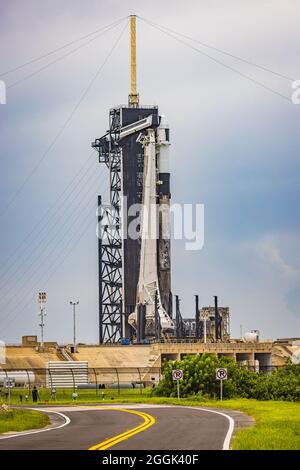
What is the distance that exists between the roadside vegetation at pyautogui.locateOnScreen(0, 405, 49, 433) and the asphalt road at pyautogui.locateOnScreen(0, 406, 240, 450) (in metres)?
1.28

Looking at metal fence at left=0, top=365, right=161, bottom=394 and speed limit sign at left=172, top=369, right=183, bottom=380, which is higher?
speed limit sign at left=172, top=369, right=183, bottom=380

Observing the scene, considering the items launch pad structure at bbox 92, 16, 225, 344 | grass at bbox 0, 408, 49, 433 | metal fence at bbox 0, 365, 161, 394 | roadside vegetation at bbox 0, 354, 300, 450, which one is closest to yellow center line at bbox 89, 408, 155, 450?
grass at bbox 0, 408, 49, 433

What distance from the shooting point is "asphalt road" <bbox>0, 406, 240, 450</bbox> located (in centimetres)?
3678

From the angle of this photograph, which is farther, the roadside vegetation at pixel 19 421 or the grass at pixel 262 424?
the roadside vegetation at pixel 19 421

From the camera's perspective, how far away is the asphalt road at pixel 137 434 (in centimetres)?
3678

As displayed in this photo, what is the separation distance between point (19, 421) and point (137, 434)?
41.9ft

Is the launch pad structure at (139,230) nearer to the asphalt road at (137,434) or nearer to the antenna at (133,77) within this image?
the antenna at (133,77)

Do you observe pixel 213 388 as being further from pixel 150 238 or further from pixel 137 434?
pixel 150 238

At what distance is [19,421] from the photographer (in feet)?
177

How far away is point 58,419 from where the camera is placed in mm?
60156

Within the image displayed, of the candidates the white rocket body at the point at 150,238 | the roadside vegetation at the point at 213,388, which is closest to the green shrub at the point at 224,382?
the roadside vegetation at the point at 213,388

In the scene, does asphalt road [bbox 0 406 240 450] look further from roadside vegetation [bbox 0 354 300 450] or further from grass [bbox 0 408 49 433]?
roadside vegetation [bbox 0 354 300 450]
